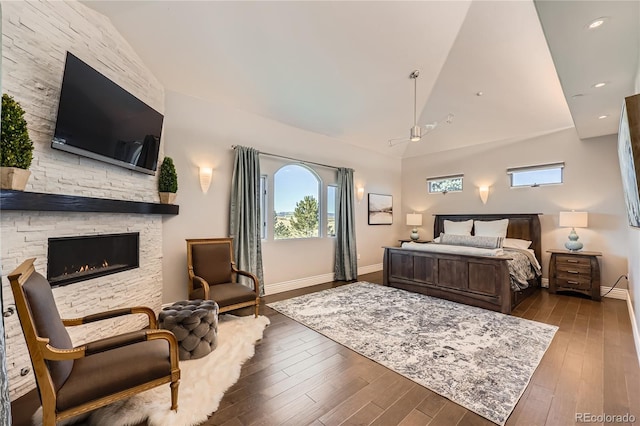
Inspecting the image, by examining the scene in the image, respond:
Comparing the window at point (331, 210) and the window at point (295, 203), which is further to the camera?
the window at point (331, 210)

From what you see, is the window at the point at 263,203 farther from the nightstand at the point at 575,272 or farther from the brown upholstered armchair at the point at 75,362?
the nightstand at the point at 575,272

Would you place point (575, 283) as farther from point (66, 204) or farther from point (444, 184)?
point (66, 204)

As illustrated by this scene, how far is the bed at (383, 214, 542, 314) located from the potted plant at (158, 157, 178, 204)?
3821 millimetres

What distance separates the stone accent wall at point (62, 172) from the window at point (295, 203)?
6.98 feet

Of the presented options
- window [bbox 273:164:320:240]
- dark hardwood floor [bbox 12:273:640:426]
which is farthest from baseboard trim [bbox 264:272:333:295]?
dark hardwood floor [bbox 12:273:640:426]

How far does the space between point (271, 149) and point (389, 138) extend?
2.91 metres

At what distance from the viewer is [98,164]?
9.58 ft

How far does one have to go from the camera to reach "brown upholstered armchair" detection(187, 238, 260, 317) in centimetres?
343

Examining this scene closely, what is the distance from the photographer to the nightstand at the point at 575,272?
4.49m

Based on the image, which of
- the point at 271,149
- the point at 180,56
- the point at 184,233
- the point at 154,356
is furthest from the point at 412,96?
the point at 154,356

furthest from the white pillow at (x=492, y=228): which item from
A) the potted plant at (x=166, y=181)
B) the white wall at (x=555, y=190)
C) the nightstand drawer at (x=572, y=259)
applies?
the potted plant at (x=166, y=181)

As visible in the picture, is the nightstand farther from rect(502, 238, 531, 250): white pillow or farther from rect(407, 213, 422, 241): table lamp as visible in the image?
rect(407, 213, 422, 241): table lamp

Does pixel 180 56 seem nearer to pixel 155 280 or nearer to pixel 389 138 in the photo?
pixel 155 280

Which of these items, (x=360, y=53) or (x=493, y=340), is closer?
(x=493, y=340)
